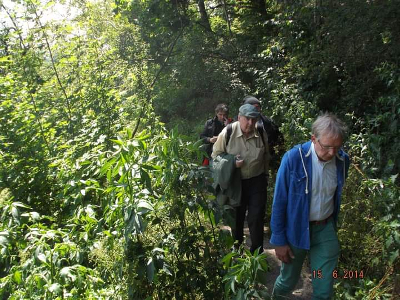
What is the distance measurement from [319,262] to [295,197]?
55 centimetres

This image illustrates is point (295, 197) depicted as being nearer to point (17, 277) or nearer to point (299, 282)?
point (299, 282)

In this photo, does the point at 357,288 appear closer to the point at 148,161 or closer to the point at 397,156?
the point at 397,156

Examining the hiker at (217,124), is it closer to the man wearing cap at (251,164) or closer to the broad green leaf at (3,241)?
the man wearing cap at (251,164)

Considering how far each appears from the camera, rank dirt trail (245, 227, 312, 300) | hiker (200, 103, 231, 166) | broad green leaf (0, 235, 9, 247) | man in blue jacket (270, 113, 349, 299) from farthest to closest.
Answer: hiker (200, 103, 231, 166), dirt trail (245, 227, 312, 300), man in blue jacket (270, 113, 349, 299), broad green leaf (0, 235, 9, 247)

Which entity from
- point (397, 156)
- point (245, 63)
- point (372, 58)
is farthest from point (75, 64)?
point (245, 63)

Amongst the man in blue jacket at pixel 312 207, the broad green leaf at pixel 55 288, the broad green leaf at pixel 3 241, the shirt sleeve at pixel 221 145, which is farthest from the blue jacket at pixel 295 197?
the broad green leaf at pixel 3 241

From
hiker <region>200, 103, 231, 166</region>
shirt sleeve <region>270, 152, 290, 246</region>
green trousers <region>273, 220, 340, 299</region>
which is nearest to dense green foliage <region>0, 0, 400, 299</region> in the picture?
green trousers <region>273, 220, 340, 299</region>

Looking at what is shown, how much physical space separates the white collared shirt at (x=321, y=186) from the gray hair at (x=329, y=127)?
205 millimetres

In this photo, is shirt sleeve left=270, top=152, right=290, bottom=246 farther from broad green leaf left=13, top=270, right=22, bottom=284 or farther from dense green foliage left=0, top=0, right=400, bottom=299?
broad green leaf left=13, top=270, right=22, bottom=284

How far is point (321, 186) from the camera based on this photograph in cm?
303

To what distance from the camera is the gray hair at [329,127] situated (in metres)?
2.82

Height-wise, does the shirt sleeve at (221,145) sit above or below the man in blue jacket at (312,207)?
above

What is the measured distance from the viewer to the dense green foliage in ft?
8.21

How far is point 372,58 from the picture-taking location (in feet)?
21.9
